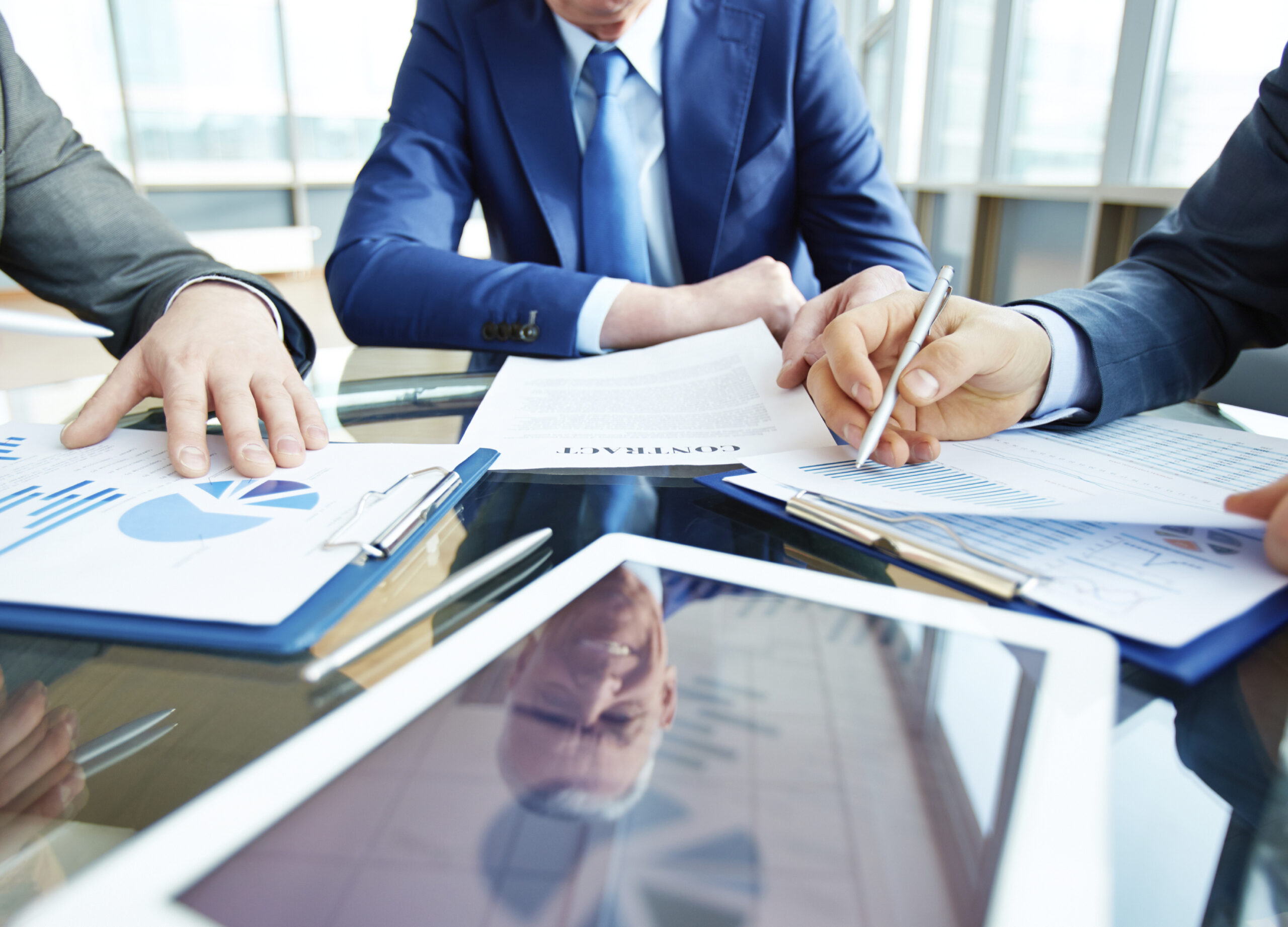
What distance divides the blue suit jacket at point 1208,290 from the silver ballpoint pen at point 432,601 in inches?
17.3

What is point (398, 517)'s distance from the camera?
1.28 feet

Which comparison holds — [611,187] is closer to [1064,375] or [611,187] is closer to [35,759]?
[1064,375]

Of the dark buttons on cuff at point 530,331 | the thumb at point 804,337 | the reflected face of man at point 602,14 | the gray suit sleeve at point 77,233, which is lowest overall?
the dark buttons on cuff at point 530,331

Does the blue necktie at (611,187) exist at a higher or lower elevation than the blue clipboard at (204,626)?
higher

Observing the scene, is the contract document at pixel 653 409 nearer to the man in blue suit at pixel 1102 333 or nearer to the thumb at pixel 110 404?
the man in blue suit at pixel 1102 333

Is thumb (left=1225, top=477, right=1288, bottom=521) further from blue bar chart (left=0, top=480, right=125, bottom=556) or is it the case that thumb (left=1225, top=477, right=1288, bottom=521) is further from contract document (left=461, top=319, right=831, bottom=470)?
blue bar chart (left=0, top=480, right=125, bottom=556)

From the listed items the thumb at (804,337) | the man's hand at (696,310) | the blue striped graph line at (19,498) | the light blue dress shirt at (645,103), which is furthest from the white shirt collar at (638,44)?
the blue striped graph line at (19,498)

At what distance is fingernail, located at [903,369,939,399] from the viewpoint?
1.44 ft

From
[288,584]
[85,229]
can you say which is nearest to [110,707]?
[288,584]

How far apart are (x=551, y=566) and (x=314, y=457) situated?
23 centimetres

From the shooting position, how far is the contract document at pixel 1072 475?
373 mm

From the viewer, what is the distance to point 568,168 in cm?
104

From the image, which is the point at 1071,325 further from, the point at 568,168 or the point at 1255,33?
the point at 1255,33

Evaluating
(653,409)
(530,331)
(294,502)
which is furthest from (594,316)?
(294,502)
